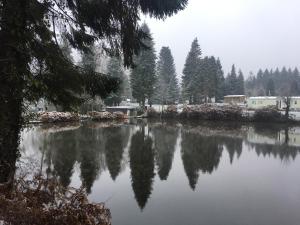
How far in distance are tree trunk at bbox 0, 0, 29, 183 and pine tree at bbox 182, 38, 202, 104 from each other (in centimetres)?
4628

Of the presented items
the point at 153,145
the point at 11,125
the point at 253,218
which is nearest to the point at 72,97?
the point at 11,125

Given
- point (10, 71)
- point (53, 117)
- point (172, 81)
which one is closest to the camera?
point (10, 71)

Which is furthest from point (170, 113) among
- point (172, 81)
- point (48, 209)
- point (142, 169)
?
point (48, 209)

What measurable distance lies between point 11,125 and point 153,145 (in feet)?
41.2

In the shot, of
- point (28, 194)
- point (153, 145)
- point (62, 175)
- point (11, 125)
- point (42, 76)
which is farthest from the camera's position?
point (153, 145)

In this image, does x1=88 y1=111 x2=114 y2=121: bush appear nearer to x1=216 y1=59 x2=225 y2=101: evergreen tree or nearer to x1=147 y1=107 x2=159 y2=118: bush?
x1=147 y1=107 x2=159 y2=118: bush

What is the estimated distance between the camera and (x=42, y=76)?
16.0 ft

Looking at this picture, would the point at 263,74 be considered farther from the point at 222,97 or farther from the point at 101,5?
the point at 101,5

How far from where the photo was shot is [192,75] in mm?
51531

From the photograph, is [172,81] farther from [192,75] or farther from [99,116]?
[99,116]

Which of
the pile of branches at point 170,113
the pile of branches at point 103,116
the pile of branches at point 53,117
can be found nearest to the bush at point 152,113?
the pile of branches at point 170,113

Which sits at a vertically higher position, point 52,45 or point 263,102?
point 52,45

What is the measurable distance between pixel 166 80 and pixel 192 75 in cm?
686

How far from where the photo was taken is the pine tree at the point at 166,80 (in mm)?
54844
